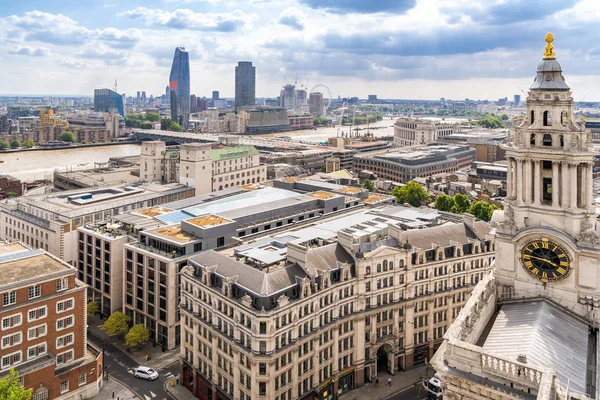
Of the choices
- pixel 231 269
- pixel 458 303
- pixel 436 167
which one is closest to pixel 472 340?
pixel 231 269

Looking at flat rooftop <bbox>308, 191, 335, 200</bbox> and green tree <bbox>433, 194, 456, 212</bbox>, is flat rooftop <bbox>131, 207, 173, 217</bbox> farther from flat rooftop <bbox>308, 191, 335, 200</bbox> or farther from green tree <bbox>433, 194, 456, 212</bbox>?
green tree <bbox>433, 194, 456, 212</bbox>

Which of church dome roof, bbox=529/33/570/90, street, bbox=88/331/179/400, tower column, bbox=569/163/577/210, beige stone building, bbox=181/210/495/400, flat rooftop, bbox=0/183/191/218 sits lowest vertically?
street, bbox=88/331/179/400

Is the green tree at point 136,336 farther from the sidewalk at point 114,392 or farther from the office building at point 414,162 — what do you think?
the office building at point 414,162

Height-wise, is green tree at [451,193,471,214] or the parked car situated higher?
green tree at [451,193,471,214]

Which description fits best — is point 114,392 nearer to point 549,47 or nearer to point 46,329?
point 46,329

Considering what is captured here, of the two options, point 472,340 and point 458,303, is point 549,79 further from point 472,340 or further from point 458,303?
point 458,303

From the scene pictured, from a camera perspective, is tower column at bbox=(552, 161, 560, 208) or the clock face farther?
the clock face

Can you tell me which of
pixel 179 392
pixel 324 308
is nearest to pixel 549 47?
pixel 324 308

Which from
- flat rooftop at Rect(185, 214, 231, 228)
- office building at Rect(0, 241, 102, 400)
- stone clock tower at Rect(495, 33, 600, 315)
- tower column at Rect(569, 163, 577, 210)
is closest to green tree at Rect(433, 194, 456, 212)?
flat rooftop at Rect(185, 214, 231, 228)
